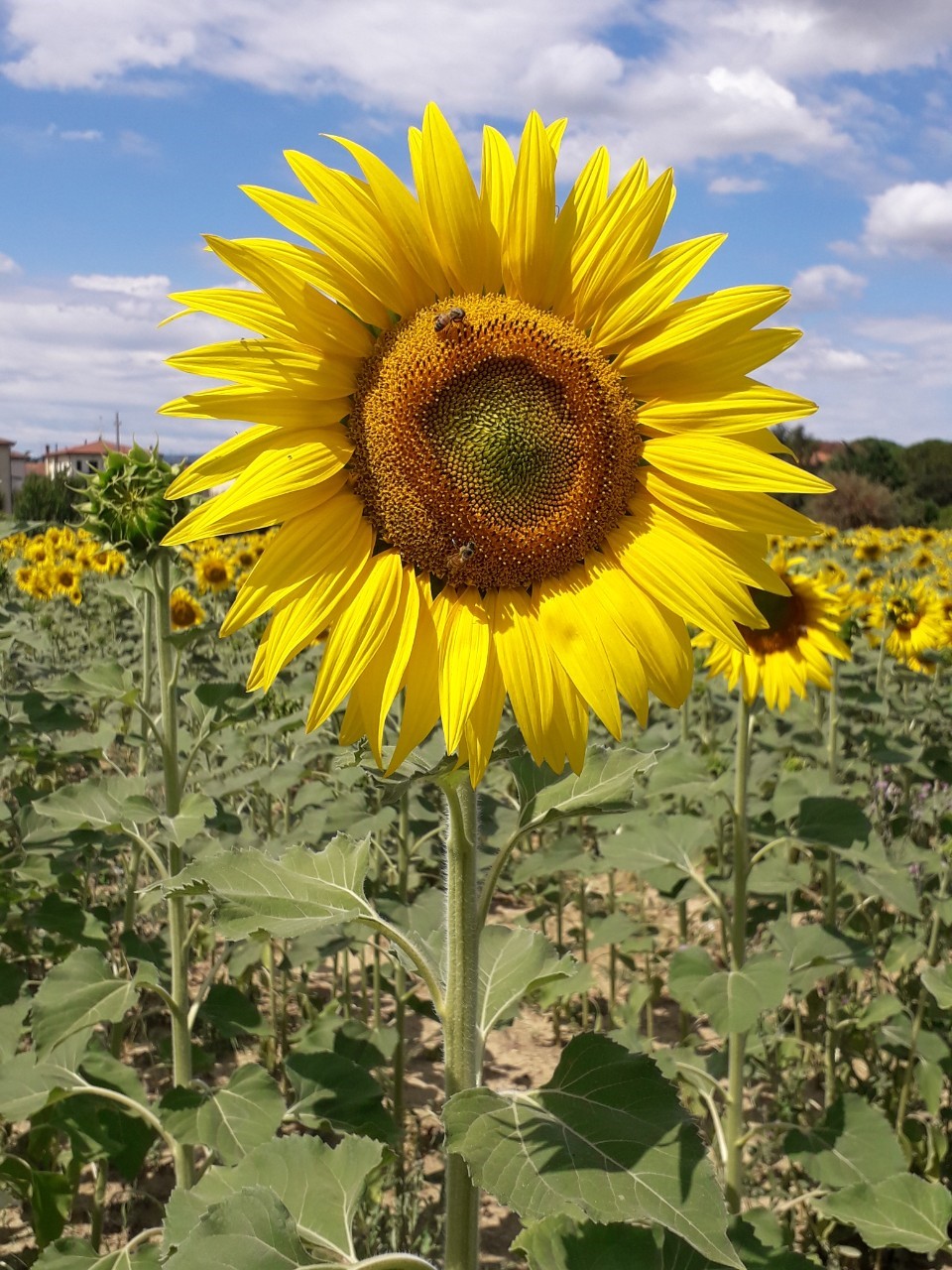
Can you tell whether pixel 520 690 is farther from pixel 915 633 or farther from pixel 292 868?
pixel 915 633

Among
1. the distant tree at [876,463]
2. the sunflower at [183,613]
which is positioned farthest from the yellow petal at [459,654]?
the distant tree at [876,463]

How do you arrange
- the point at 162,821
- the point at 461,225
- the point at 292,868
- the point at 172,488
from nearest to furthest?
the point at 172,488
the point at 461,225
the point at 292,868
the point at 162,821

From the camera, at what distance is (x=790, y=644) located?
375 centimetres

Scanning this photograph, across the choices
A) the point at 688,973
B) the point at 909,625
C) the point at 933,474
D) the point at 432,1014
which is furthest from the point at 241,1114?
the point at 933,474

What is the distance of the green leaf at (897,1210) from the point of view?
7.39ft

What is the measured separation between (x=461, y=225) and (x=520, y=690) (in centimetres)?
64

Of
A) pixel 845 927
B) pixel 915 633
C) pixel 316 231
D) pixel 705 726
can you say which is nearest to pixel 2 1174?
pixel 316 231

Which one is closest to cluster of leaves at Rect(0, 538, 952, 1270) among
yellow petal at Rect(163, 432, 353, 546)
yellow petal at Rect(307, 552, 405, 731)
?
yellow petal at Rect(307, 552, 405, 731)

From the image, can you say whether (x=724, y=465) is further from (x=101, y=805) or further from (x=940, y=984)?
(x=101, y=805)

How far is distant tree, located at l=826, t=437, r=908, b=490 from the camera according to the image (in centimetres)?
3619

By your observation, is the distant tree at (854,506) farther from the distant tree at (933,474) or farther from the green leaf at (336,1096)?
the green leaf at (336,1096)

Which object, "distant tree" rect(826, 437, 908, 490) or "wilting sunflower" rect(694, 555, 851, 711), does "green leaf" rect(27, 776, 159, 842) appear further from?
"distant tree" rect(826, 437, 908, 490)

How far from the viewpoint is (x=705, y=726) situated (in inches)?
254

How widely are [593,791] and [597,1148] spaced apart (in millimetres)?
471
